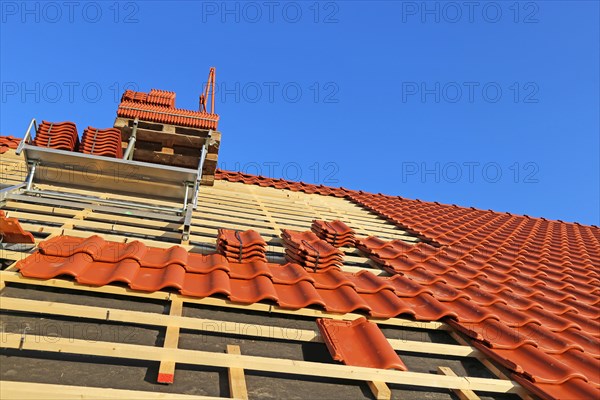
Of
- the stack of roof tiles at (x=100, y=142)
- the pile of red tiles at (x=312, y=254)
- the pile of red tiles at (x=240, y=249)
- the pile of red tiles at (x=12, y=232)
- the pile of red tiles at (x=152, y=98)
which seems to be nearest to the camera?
the pile of red tiles at (x=12, y=232)

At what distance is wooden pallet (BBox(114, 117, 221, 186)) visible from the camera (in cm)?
737

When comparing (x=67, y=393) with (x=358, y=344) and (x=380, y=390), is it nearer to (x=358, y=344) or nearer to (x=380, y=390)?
(x=380, y=390)

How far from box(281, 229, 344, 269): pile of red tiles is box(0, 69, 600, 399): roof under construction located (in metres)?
0.02

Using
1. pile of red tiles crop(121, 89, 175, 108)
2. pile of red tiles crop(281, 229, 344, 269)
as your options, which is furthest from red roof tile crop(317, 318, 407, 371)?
pile of red tiles crop(121, 89, 175, 108)

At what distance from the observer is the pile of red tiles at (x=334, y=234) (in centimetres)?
563

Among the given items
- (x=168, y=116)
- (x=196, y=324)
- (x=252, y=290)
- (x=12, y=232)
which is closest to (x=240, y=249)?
(x=252, y=290)

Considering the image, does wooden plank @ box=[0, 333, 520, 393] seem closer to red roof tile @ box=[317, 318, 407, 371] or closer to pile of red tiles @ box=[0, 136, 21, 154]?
red roof tile @ box=[317, 318, 407, 371]

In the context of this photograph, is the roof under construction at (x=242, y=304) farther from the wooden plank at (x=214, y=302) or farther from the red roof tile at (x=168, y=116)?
the red roof tile at (x=168, y=116)

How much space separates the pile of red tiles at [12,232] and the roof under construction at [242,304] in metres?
0.01

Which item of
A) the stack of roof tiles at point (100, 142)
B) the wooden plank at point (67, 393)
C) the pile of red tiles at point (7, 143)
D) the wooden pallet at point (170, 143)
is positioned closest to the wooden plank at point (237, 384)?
the wooden plank at point (67, 393)

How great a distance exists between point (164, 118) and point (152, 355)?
221 inches

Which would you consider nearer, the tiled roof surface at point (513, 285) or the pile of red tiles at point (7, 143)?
the tiled roof surface at point (513, 285)

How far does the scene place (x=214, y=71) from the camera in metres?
13.2

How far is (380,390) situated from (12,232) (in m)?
3.14
